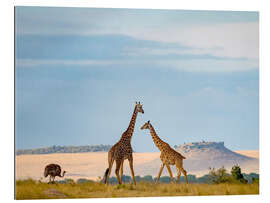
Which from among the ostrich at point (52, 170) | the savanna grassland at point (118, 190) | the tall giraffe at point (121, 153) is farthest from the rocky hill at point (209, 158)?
the ostrich at point (52, 170)

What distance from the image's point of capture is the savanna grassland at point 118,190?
391 inches

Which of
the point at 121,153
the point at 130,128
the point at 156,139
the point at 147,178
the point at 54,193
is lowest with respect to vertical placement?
the point at 54,193

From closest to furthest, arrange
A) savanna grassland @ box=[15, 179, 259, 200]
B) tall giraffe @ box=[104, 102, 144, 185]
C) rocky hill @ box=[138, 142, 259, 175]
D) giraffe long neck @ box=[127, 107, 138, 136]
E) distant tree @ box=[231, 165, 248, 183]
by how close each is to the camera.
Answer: savanna grassland @ box=[15, 179, 259, 200]
tall giraffe @ box=[104, 102, 144, 185]
giraffe long neck @ box=[127, 107, 138, 136]
rocky hill @ box=[138, 142, 259, 175]
distant tree @ box=[231, 165, 248, 183]

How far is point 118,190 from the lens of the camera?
10203 millimetres

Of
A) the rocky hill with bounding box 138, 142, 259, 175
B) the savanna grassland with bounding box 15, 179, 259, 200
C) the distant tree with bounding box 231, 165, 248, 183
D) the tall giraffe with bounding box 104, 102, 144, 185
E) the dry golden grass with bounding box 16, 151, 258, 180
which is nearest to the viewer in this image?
the savanna grassland with bounding box 15, 179, 259, 200

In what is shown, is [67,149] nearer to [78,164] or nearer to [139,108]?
[78,164]

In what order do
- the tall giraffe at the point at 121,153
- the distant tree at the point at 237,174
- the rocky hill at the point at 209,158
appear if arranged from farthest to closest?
the distant tree at the point at 237,174 < the rocky hill at the point at 209,158 < the tall giraffe at the point at 121,153

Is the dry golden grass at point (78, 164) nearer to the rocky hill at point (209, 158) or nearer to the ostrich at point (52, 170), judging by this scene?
the ostrich at point (52, 170)

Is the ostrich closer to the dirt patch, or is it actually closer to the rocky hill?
the dirt patch

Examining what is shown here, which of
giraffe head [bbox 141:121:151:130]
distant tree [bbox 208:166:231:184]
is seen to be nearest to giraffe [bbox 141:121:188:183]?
giraffe head [bbox 141:121:151:130]

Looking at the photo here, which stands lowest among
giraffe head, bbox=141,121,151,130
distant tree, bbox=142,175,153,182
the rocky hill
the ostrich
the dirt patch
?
the dirt patch

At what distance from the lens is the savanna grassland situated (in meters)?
9.92

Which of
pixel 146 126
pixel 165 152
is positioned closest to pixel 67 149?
pixel 146 126

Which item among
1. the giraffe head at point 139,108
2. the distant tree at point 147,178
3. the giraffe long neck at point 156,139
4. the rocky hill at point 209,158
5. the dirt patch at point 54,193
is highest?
the giraffe head at point 139,108
